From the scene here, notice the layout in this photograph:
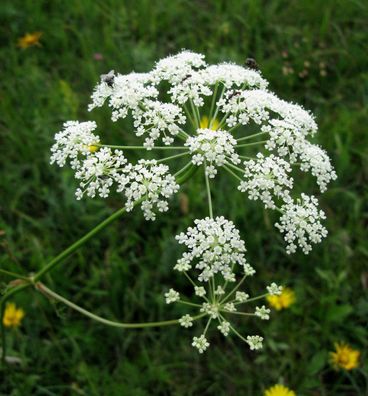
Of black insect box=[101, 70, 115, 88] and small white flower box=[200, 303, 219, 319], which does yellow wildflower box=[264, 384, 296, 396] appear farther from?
black insect box=[101, 70, 115, 88]

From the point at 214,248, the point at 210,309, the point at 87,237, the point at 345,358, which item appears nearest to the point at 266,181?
the point at 214,248

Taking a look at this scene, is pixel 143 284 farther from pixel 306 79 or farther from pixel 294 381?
pixel 306 79

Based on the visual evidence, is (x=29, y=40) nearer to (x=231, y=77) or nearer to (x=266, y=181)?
(x=231, y=77)

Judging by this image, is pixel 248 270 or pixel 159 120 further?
pixel 159 120

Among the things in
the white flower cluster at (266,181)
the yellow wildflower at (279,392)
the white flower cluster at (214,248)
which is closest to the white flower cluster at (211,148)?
the white flower cluster at (266,181)

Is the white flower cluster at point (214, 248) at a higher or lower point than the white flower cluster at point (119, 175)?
lower

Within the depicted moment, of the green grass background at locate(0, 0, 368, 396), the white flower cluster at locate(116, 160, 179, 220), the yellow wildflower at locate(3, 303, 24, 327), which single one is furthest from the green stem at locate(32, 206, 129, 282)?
the yellow wildflower at locate(3, 303, 24, 327)

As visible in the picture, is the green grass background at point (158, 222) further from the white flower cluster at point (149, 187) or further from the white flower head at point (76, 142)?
the white flower cluster at point (149, 187)
